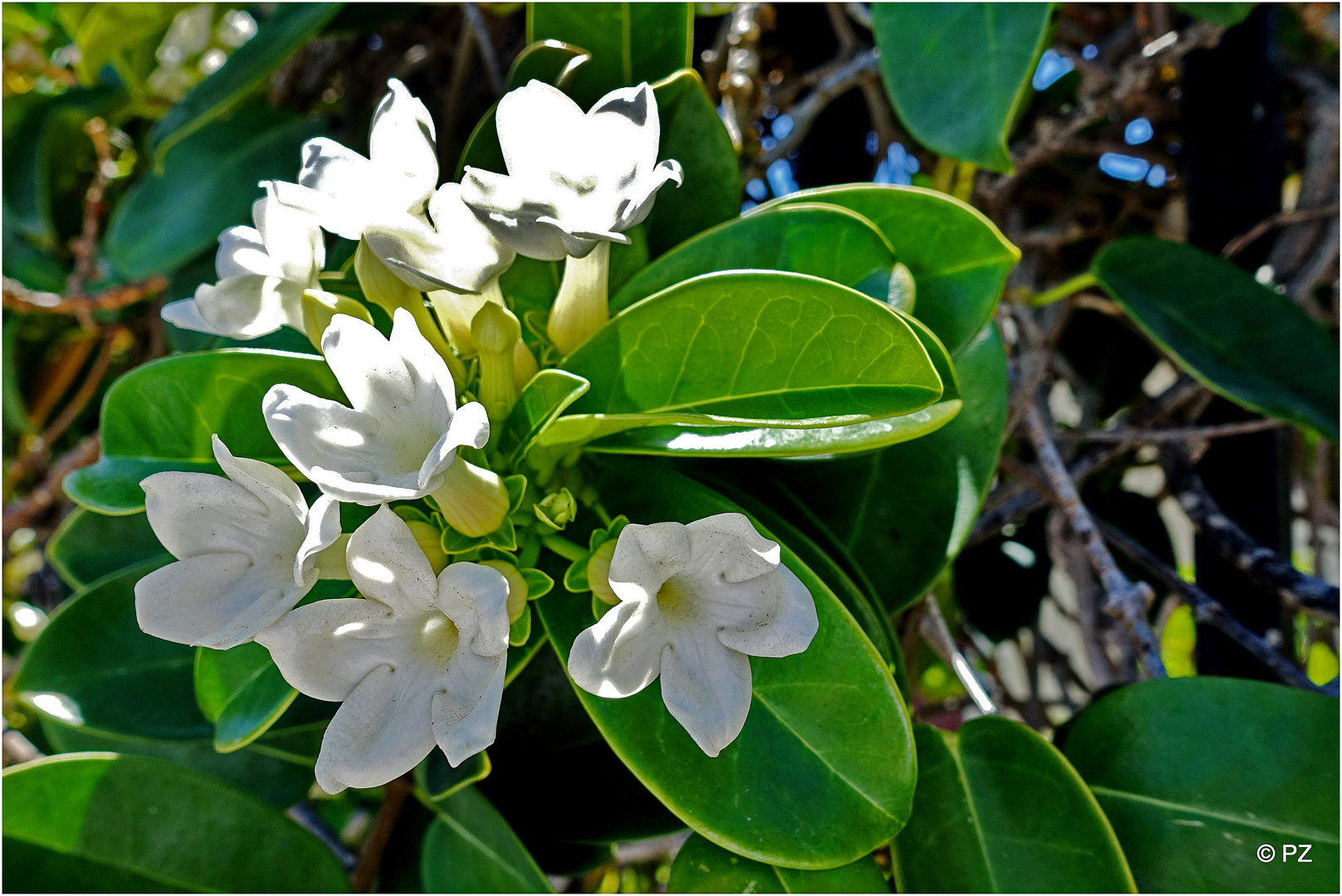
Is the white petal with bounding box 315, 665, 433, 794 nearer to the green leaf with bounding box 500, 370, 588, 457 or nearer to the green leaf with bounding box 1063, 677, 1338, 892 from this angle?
the green leaf with bounding box 500, 370, 588, 457

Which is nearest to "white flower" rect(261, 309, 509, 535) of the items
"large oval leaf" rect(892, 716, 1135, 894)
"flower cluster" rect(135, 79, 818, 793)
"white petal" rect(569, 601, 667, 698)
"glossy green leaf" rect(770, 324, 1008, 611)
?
"flower cluster" rect(135, 79, 818, 793)

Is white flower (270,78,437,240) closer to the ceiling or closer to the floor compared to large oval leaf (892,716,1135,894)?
closer to the ceiling

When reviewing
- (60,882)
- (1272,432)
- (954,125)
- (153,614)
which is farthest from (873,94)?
(60,882)

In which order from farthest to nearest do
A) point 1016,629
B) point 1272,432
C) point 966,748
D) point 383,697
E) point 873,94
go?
point 1016,629, point 873,94, point 1272,432, point 966,748, point 383,697

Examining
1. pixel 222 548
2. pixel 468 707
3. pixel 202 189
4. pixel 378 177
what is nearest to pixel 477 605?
pixel 468 707

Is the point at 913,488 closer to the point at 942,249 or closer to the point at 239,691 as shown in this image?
the point at 942,249

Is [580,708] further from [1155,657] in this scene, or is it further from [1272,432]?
[1272,432]
